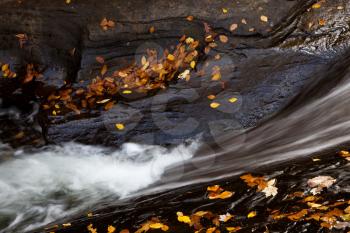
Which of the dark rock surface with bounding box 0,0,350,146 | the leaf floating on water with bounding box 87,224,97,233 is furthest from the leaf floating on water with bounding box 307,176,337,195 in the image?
the dark rock surface with bounding box 0,0,350,146

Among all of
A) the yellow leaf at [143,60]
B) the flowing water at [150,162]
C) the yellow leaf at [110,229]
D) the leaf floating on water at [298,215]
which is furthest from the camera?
the yellow leaf at [143,60]

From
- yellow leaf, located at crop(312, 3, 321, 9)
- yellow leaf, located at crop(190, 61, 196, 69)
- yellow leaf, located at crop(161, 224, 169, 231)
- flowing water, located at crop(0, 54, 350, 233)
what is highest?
yellow leaf, located at crop(312, 3, 321, 9)

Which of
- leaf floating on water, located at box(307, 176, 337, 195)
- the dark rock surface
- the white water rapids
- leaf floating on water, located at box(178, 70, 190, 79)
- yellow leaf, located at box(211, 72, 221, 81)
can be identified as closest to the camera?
leaf floating on water, located at box(307, 176, 337, 195)

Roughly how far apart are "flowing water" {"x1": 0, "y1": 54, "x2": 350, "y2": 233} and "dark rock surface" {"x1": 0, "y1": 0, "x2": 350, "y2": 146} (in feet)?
0.75

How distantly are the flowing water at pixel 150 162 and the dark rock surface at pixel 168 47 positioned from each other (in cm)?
23

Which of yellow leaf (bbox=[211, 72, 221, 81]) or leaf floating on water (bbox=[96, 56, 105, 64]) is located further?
leaf floating on water (bbox=[96, 56, 105, 64])

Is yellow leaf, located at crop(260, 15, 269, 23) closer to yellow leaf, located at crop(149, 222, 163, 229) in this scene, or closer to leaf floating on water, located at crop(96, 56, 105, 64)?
leaf floating on water, located at crop(96, 56, 105, 64)

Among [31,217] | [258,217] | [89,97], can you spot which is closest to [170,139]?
[89,97]

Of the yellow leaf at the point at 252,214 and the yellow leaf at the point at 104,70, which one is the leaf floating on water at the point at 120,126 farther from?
the yellow leaf at the point at 252,214

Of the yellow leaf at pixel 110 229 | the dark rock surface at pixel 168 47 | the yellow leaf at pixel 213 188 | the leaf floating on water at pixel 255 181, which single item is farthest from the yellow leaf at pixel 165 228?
the dark rock surface at pixel 168 47

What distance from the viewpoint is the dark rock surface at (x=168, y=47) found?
626 cm

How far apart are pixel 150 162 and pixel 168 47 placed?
220 cm

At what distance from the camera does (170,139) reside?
613cm

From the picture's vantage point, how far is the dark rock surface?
20.5 ft
